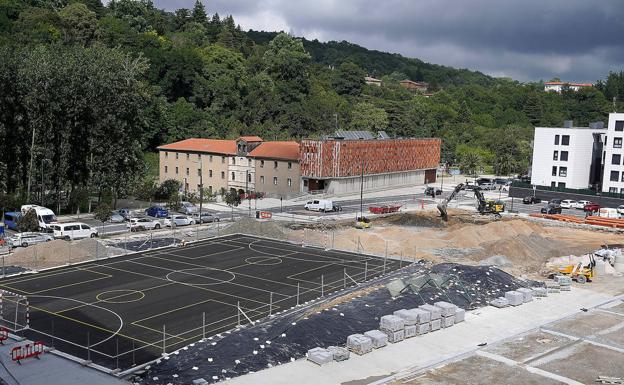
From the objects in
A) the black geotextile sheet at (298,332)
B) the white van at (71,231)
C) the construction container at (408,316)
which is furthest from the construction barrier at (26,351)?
the white van at (71,231)

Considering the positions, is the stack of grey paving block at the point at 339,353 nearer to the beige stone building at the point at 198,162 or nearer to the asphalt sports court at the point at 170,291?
the asphalt sports court at the point at 170,291

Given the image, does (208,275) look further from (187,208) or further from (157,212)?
(187,208)

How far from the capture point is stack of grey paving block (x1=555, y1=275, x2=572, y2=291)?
40188 mm

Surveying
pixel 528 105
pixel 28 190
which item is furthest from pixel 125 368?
pixel 528 105

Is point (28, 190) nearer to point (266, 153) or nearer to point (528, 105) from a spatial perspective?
point (266, 153)

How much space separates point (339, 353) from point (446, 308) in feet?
26.1

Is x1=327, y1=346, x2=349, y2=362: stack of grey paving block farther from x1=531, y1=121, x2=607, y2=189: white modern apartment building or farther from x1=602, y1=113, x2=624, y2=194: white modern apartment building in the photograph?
x1=531, y1=121, x2=607, y2=189: white modern apartment building

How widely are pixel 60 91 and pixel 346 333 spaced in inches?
1888

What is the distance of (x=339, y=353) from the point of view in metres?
27.1

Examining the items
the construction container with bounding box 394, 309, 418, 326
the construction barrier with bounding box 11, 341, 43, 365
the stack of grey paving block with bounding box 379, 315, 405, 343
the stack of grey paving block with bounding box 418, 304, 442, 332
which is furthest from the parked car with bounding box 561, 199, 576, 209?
the construction barrier with bounding box 11, 341, 43, 365

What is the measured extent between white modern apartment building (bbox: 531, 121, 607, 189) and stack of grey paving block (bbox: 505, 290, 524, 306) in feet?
198

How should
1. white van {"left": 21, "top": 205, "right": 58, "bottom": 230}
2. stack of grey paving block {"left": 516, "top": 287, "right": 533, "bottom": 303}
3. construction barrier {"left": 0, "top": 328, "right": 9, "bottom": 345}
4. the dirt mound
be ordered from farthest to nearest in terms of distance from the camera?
white van {"left": 21, "top": 205, "right": 58, "bottom": 230} → the dirt mound → stack of grey paving block {"left": 516, "top": 287, "right": 533, "bottom": 303} → construction barrier {"left": 0, "top": 328, "right": 9, "bottom": 345}

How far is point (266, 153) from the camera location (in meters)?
87.6

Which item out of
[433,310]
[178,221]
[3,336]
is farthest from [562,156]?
[3,336]
